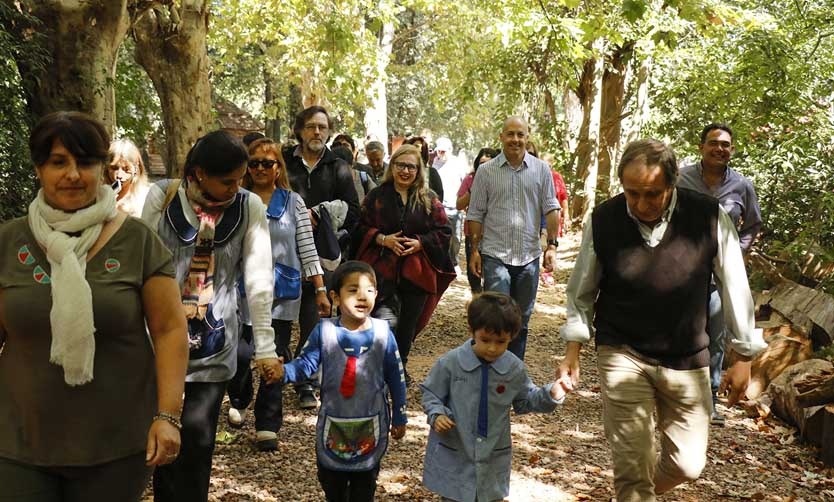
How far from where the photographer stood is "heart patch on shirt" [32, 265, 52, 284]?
283 cm

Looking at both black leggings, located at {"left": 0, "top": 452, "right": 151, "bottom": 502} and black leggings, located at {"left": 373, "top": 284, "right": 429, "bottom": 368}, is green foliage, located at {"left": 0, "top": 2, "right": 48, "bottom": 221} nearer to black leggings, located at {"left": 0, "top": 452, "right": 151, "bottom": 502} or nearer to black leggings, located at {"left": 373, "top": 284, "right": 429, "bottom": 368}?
black leggings, located at {"left": 373, "top": 284, "right": 429, "bottom": 368}

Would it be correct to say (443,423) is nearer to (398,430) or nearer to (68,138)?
(398,430)

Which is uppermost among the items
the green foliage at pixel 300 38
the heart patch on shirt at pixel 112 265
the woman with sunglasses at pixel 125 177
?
the green foliage at pixel 300 38

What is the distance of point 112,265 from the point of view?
293 centimetres

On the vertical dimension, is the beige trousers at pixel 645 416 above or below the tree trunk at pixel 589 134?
below

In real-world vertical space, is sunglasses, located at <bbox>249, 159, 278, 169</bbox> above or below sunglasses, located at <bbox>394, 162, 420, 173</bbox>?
below

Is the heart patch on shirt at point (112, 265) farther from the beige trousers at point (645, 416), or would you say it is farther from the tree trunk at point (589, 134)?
the tree trunk at point (589, 134)

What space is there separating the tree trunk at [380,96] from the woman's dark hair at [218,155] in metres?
18.2

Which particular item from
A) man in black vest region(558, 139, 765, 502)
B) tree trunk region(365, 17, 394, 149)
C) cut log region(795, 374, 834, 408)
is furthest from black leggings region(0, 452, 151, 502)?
tree trunk region(365, 17, 394, 149)

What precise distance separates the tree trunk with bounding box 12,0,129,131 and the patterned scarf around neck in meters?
4.64

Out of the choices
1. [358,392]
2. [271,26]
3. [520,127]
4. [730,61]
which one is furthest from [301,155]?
[271,26]

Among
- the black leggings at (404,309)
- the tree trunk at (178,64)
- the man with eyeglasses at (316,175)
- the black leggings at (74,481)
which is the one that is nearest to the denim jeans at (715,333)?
the black leggings at (404,309)

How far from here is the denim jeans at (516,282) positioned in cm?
759

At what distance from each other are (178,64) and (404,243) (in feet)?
13.5
